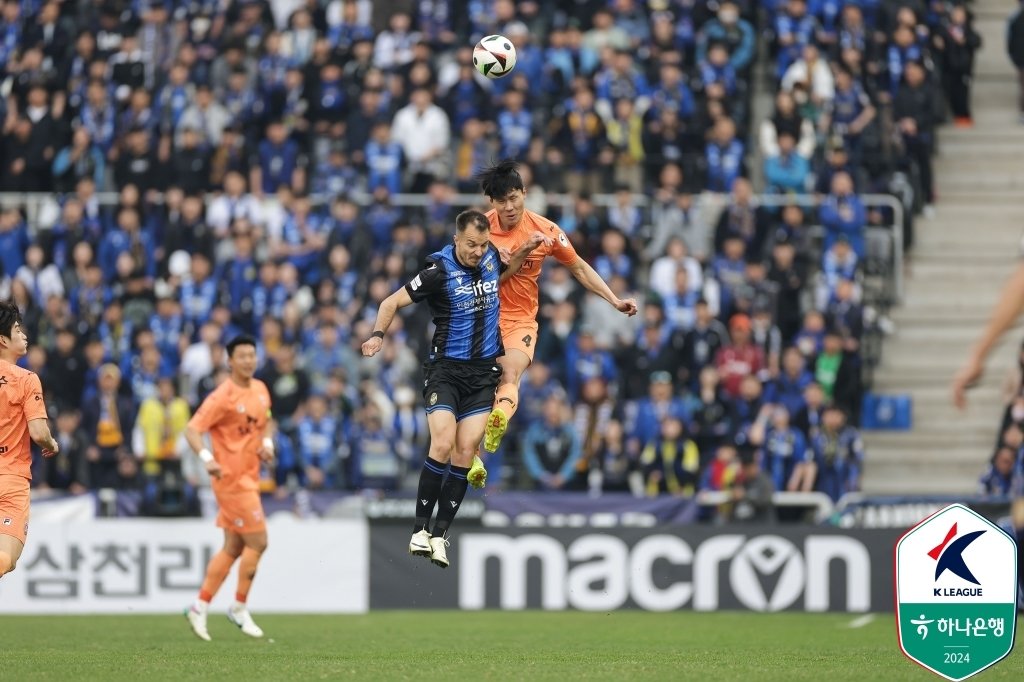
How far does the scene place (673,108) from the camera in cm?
2516

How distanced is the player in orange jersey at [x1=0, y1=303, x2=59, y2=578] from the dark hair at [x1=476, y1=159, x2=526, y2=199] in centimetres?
369

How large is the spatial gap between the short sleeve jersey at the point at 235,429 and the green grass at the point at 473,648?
1444 millimetres

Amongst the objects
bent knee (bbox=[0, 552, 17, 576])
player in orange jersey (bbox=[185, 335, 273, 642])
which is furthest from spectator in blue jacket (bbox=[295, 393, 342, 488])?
bent knee (bbox=[0, 552, 17, 576])

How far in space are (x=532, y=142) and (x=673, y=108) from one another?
6.65ft

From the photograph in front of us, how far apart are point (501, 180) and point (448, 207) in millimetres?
10795

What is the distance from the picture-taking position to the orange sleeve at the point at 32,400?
1261 cm

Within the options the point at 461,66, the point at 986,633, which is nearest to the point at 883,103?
the point at 461,66

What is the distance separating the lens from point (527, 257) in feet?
46.6

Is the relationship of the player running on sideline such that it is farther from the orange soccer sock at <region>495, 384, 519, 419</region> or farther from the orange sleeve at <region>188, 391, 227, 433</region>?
the orange sleeve at <region>188, 391, 227, 433</region>

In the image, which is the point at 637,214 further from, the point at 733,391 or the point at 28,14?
the point at 28,14

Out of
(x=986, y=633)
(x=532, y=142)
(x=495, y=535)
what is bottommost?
(x=495, y=535)

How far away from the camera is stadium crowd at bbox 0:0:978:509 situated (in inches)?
893

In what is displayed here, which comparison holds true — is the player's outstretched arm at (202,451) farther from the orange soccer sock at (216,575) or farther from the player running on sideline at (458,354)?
the player running on sideline at (458,354)

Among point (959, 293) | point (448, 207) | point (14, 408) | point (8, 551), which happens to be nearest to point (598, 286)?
point (14, 408)
